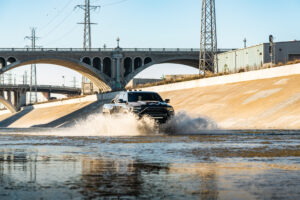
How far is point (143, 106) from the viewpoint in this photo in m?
23.7

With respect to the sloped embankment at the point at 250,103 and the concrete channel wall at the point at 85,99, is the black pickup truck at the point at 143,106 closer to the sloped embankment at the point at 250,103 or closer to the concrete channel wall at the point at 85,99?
the sloped embankment at the point at 250,103

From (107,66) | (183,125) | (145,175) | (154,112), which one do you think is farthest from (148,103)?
(107,66)

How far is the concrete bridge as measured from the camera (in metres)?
110

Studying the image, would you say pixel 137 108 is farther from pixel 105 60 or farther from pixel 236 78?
pixel 105 60

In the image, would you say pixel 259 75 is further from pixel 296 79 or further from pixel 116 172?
pixel 116 172

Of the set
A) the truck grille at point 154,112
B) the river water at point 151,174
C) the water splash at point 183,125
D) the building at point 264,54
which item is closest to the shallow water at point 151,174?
the river water at point 151,174

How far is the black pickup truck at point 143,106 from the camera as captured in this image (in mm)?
23672

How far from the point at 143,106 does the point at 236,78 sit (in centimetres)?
3689

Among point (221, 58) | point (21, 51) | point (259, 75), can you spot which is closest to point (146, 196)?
point (259, 75)

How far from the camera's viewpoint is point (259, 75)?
55406mm

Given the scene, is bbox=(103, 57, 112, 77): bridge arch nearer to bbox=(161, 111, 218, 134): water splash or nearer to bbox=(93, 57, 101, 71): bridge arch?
bbox=(93, 57, 101, 71): bridge arch

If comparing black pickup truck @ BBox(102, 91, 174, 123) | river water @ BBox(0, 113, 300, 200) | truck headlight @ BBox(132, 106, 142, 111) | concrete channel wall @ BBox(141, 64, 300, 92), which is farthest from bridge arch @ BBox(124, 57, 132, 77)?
river water @ BBox(0, 113, 300, 200)

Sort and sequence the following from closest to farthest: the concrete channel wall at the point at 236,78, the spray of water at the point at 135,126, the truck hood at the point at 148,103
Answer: the truck hood at the point at 148,103 → the spray of water at the point at 135,126 → the concrete channel wall at the point at 236,78

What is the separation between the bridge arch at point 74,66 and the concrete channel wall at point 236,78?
39.3 m
